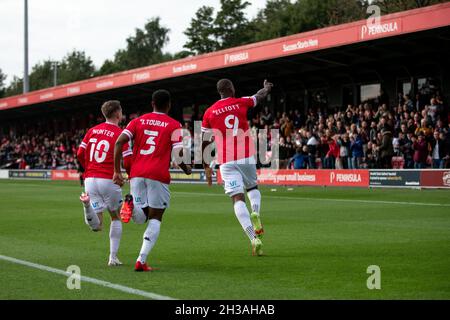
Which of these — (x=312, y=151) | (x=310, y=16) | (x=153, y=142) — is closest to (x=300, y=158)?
(x=312, y=151)

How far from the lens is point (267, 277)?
877cm

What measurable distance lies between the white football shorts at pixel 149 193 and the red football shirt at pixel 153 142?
0.29ft

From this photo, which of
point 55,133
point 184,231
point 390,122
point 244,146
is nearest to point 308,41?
point 390,122

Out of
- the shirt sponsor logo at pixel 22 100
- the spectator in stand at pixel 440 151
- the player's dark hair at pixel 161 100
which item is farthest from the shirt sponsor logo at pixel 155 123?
the shirt sponsor logo at pixel 22 100

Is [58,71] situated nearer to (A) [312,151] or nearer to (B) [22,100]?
(B) [22,100]

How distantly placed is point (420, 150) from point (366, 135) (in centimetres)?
371

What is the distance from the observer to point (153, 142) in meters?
9.59

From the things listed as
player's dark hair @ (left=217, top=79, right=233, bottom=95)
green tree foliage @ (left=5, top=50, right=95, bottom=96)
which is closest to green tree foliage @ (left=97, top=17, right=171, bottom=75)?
green tree foliage @ (left=5, top=50, right=95, bottom=96)

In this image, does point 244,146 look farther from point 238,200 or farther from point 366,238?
point 366,238

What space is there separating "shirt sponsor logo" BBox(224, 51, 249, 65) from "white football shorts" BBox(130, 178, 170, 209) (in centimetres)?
2683
